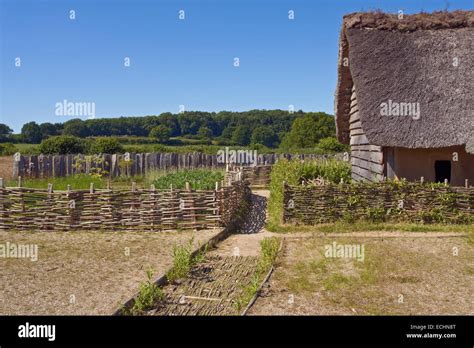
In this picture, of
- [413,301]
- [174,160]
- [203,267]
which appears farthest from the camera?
[174,160]

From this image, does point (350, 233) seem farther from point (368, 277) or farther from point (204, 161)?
point (204, 161)

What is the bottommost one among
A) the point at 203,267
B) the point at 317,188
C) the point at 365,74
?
the point at 203,267

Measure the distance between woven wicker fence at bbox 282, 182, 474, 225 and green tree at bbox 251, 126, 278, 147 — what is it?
5849 cm

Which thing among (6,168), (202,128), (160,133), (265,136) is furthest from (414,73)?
(202,128)

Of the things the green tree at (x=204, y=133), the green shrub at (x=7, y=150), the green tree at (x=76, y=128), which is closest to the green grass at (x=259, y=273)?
the green shrub at (x=7, y=150)

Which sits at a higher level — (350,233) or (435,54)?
(435,54)

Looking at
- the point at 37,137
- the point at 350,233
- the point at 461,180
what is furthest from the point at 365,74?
the point at 37,137

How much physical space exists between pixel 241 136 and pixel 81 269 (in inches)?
2504

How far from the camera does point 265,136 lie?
7194 cm

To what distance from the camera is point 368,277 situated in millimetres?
6578

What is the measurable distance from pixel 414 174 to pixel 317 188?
10.8ft

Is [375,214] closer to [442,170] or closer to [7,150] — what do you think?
[442,170]

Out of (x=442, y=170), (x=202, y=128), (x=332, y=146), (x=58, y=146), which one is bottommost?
(x=442, y=170)

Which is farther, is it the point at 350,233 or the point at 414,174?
the point at 414,174
